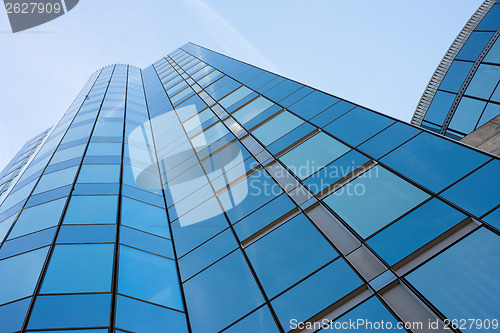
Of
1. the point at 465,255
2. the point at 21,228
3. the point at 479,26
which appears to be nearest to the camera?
the point at 465,255

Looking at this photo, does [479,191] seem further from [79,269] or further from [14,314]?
[14,314]

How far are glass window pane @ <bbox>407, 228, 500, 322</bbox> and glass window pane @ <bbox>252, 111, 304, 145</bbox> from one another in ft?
29.6

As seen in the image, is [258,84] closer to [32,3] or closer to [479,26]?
[479,26]

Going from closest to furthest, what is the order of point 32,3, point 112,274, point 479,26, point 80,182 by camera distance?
point 112,274
point 80,182
point 479,26
point 32,3

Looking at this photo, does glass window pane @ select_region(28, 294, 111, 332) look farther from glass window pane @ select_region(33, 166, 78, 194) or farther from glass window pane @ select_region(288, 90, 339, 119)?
glass window pane @ select_region(288, 90, 339, 119)

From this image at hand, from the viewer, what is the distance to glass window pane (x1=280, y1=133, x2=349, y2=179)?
12.8 m

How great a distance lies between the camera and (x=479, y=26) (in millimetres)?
19719

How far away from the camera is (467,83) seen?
59.0 feet

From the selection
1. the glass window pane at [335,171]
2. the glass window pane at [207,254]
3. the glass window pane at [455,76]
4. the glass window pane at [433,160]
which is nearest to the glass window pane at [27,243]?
the glass window pane at [207,254]

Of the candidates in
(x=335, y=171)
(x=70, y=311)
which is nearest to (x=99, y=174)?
(x=70, y=311)

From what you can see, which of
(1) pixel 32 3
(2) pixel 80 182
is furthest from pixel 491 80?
(1) pixel 32 3

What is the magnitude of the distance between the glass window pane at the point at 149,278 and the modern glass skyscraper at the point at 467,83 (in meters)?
13.8

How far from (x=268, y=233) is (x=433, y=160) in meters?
5.23

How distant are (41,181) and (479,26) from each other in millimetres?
23502
